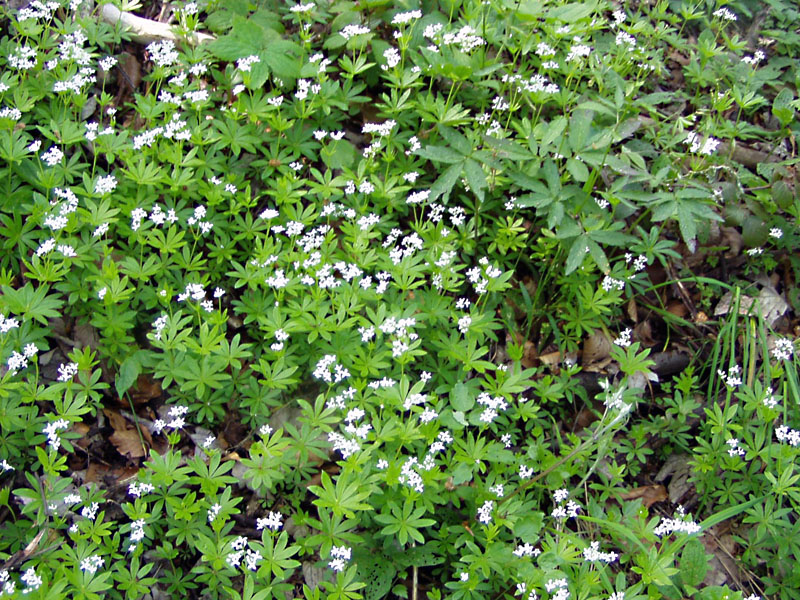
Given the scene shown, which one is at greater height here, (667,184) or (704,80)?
(704,80)

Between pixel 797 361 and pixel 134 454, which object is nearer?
pixel 134 454

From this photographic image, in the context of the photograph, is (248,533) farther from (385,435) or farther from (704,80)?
(704,80)

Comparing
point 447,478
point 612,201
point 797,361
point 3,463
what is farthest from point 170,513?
point 797,361

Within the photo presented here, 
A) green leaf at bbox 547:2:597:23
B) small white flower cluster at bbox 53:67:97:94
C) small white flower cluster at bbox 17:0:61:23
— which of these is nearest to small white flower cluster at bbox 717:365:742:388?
green leaf at bbox 547:2:597:23

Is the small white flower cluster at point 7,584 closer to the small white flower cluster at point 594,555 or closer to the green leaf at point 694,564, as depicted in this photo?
the small white flower cluster at point 594,555

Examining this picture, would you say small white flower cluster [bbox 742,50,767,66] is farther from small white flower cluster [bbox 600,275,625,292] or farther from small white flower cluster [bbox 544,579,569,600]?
small white flower cluster [bbox 544,579,569,600]

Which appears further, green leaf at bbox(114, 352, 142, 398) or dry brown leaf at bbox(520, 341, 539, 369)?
dry brown leaf at bbox(520, 341, 539, 369)
